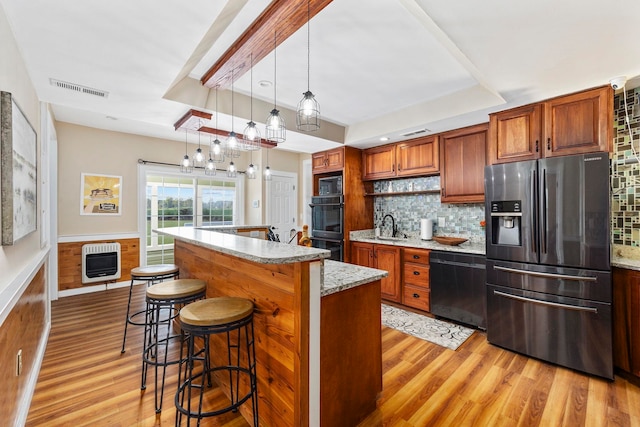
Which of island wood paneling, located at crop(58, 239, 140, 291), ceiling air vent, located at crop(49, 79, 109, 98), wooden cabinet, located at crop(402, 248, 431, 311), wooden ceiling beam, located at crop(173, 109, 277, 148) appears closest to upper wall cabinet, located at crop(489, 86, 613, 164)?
wooden cabinet, located at crop(402, 248, 431, 311)

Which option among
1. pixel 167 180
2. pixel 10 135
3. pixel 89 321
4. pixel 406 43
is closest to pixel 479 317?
pixel 406 43

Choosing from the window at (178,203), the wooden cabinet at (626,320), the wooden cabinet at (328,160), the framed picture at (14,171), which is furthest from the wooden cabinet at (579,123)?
the window at (178,203)

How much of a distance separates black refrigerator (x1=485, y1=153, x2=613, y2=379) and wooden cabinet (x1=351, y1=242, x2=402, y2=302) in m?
1.14

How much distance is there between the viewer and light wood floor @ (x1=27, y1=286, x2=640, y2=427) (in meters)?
1.76

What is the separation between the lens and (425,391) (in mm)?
2031

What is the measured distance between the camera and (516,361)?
245cm

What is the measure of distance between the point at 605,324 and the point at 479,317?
100 cm

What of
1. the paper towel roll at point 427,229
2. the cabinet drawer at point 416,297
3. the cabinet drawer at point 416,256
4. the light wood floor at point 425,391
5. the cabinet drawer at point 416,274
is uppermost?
the paper towel roll at point 427,229

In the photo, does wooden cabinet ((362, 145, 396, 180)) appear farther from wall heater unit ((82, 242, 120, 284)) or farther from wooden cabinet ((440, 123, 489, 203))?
wall heater unit ((82, 242, 120, 284))

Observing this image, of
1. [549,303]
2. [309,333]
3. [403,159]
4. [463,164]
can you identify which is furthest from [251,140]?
[549,303]

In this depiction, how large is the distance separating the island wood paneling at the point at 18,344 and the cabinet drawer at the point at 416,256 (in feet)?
11.5

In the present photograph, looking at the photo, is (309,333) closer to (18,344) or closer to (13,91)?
(18,344)

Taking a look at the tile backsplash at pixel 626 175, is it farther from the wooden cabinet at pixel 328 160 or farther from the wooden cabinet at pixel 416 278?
the wooden cabinet at pixel 328 160

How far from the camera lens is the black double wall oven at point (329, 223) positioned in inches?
172
